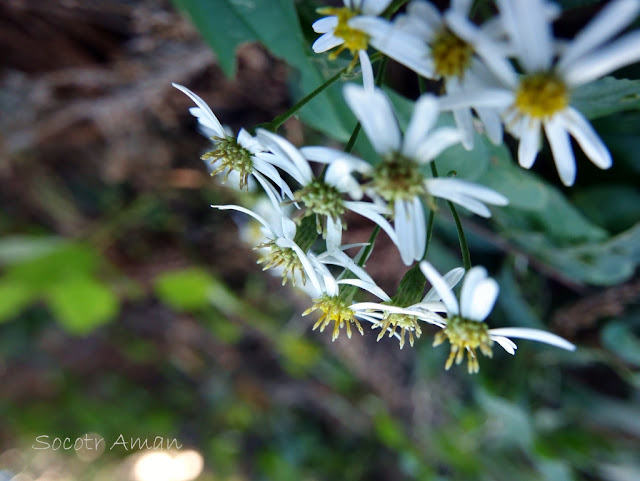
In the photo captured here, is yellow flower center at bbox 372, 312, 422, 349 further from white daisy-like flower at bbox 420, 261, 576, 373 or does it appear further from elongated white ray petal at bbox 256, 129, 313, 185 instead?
elongated white ray petal at bbox 256, 129, 313, 185

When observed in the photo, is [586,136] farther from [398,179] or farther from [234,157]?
[234,157]

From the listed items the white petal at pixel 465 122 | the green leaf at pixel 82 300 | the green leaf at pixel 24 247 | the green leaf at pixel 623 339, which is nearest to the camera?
the white petal at pixel 465 122

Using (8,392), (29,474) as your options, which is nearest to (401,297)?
(8,392)

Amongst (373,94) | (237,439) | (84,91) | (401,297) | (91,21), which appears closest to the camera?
(373,94)

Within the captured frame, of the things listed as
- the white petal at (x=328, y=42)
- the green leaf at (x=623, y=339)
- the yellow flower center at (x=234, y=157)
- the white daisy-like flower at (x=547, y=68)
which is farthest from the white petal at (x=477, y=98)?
the green leaf at (x=623, y=339)

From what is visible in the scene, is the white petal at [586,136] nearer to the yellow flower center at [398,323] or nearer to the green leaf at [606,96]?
the green leaf at [606,96]

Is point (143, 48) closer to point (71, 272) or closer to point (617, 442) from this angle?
point (71, 272)
